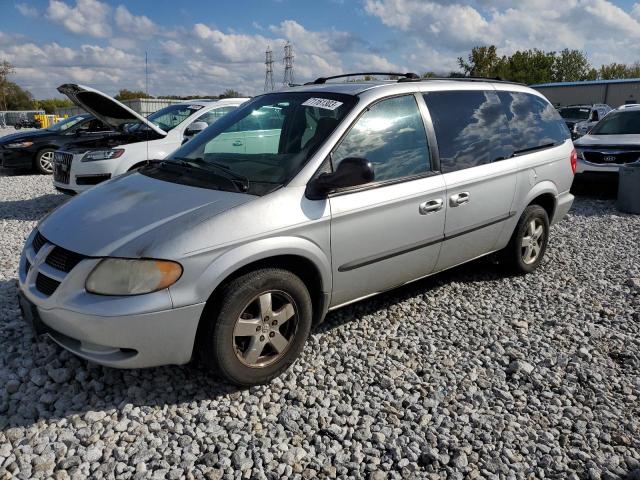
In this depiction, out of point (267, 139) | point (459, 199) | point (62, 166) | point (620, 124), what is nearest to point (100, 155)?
point (62, 166)

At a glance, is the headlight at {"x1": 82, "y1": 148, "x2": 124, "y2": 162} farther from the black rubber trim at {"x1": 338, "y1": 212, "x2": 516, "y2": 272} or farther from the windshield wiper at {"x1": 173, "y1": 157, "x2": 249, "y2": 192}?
the black rubber trim at {"x1": 338, "y1": 212, "x2": 516, "y2": 272}

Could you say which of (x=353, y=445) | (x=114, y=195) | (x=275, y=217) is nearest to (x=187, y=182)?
(x=114, y=195)

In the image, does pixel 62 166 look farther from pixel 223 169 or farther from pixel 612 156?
pixel 612 156

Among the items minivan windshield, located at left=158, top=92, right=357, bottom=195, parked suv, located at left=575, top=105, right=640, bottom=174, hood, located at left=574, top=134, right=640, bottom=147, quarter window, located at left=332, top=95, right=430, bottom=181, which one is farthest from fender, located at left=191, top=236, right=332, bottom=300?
hood, located at left=574, top=134, right=640, bottom=147

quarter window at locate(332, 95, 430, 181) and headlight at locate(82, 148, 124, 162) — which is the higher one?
quarter window at locate(332, 95, 430, 181)

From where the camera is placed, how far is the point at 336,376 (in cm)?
332

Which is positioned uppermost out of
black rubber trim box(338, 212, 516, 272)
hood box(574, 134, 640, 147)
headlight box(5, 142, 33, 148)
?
hood box(574, 134, 640, 147)

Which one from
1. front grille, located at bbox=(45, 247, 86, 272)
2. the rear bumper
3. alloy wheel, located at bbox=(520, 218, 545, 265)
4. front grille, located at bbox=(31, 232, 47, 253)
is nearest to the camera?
front grille, located at bbox=(45, 247, 86, 272)

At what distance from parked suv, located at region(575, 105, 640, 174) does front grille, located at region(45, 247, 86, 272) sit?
908 centimetres

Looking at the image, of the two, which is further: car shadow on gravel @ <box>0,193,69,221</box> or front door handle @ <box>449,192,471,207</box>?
car shadow on gravel @ <box>0,193,69,221</box>

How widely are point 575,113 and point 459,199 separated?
19513 millimetres

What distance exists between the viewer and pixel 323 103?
3688 millimetres

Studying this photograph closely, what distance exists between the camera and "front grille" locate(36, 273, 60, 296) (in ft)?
9.19

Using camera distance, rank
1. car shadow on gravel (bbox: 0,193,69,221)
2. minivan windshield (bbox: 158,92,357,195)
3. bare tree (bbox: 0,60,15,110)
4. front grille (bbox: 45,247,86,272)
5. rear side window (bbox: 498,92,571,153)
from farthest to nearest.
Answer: bare tree (bbox: 0,60,15,110) → car shadow on gravel (bbox: 0,193,69,221) → rear side window (bbox: 498,92,571,153) → minivan windshield (bbox: 158,92,357,195) → front grille (bbox: 45,247,86,272)
